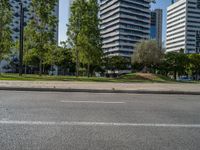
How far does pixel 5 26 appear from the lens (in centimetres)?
4531

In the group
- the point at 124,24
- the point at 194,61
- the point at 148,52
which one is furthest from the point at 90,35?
the point at 124,24

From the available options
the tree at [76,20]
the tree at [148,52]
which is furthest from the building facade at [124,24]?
the tree at [76,20]

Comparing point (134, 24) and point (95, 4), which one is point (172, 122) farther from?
point (134, 24)

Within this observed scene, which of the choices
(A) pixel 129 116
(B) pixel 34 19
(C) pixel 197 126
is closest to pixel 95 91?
(A) pixel 129 116

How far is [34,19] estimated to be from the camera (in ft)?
157

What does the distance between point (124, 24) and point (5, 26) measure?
412ft

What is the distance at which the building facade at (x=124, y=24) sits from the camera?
167 metres

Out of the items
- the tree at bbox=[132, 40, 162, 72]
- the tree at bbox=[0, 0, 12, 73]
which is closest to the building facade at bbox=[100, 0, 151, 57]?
the tree at bbox=[132, 40, 162, 72]

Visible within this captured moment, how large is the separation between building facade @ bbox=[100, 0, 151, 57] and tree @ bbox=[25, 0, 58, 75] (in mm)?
117031

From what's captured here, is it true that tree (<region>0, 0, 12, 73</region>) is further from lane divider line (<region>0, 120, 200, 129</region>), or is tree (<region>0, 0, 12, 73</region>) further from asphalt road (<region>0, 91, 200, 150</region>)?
lane divider line (<region>0, 120, 200, 129</region>)

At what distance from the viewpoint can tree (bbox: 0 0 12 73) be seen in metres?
44.2

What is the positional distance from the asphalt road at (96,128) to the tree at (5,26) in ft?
116

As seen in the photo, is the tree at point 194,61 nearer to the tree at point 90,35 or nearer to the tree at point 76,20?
the tree at point 90,35

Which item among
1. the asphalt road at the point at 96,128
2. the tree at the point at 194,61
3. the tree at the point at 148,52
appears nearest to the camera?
the asphalt road at the point at 96,128
